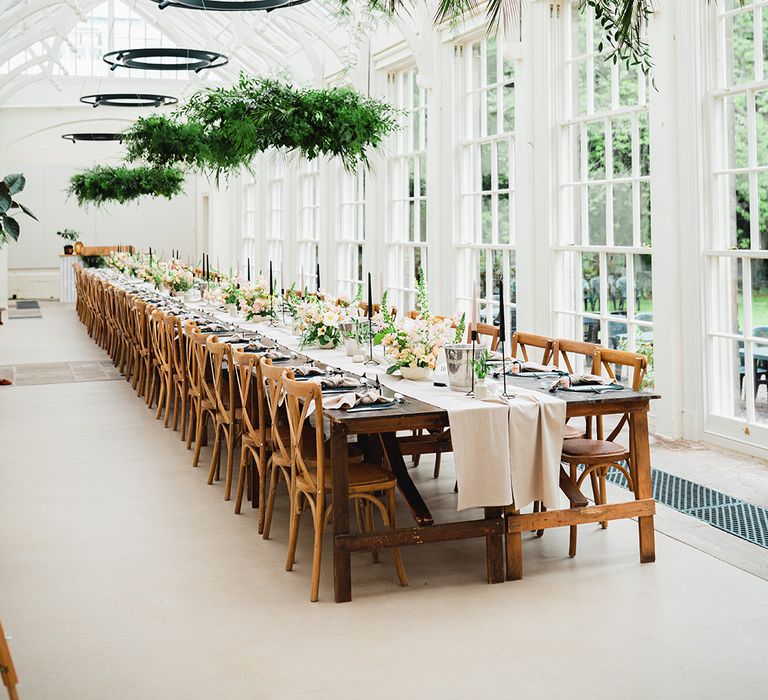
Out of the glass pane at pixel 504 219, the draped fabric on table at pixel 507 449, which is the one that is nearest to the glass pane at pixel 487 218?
the glass pane at pixel 504 219

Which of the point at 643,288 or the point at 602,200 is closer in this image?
the point at 643,288

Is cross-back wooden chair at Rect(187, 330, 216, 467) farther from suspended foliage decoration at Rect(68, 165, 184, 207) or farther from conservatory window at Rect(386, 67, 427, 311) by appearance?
suspended foliage decoration at Rect(68, 165, 184, 207)

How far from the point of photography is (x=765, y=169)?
19.2 ft

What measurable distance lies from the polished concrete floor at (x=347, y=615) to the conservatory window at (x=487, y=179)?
400 centimetres

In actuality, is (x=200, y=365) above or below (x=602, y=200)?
below

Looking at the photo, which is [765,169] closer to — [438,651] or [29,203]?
[438,651]

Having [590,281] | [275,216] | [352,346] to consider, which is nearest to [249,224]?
[275,216]

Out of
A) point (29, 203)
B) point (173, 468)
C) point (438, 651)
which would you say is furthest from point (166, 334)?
point (29, 203)

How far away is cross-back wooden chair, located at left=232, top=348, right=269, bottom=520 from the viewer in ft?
15.7

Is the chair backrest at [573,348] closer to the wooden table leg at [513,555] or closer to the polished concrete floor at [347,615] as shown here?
the polished concrete floor at [347,615]

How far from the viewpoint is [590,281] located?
25.0 ft

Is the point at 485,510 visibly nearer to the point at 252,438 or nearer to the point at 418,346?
the point at 418,346

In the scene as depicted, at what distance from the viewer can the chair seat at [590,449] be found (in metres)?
4.34

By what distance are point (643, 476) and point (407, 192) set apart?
7587 mm
